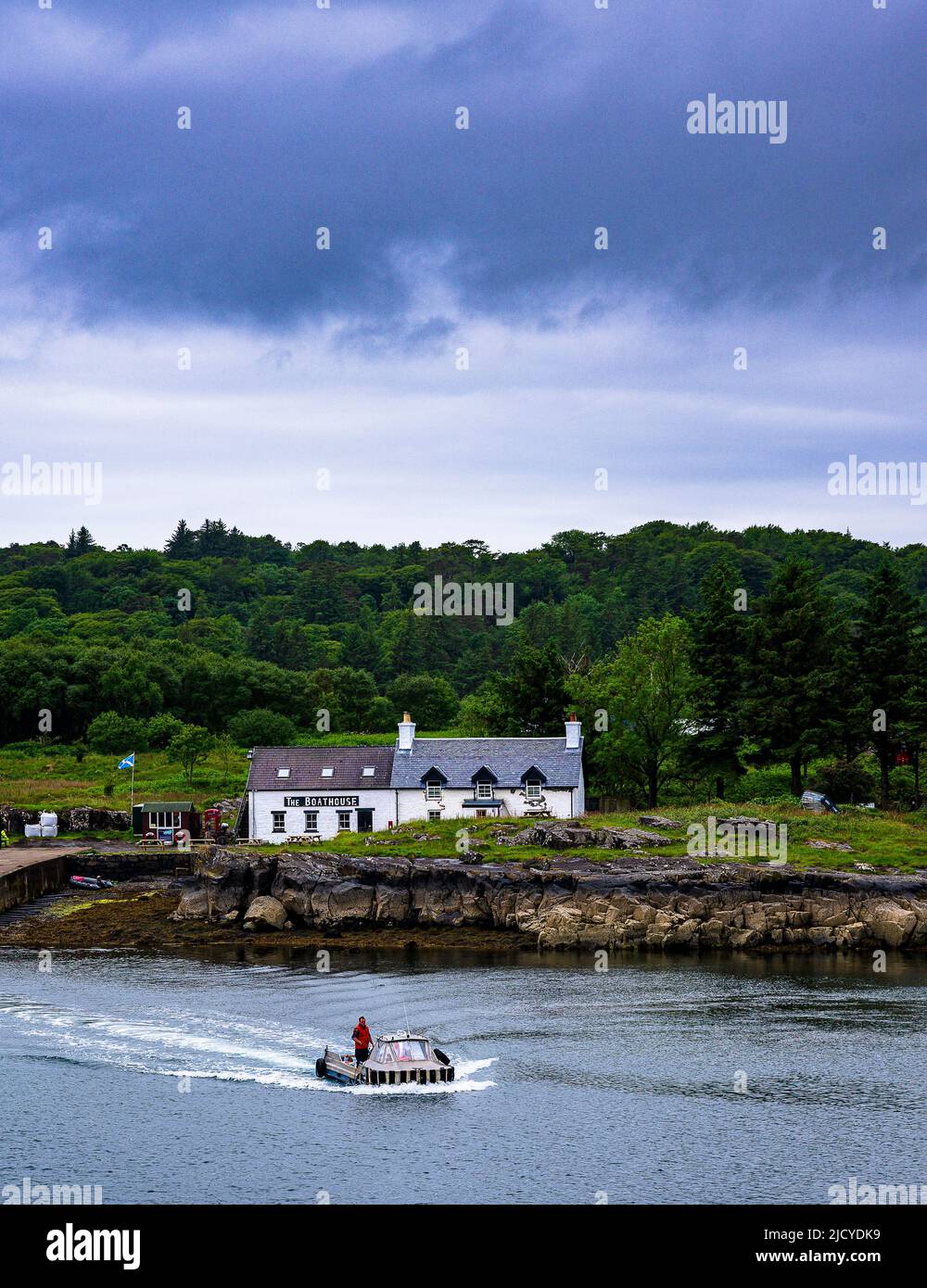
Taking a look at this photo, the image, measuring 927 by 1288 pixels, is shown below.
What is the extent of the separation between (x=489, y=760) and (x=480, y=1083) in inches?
1965

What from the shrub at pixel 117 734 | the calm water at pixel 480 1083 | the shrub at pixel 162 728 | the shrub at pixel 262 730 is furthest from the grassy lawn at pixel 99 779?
the calm water at pixel 480 1083

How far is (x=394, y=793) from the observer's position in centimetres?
9669

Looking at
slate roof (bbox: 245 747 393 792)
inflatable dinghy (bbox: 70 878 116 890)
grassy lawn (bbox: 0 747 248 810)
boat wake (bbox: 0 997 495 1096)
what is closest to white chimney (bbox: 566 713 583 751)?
slate roof (bbox: 245 747 393 792)

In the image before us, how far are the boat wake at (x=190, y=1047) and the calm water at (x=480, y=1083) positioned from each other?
13cm

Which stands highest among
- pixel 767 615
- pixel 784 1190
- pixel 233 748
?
pixel 767 615

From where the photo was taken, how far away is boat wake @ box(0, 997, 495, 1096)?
50250 millimetres

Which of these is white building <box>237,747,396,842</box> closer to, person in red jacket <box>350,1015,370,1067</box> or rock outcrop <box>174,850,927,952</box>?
rock outcrop <box>174,850,927,952</box>

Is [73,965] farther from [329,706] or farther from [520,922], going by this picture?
[329,706]

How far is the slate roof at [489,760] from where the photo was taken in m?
97.2

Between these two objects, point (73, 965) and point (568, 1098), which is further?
point (73, 965)

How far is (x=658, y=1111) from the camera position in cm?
4597

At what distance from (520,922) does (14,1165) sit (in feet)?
123
